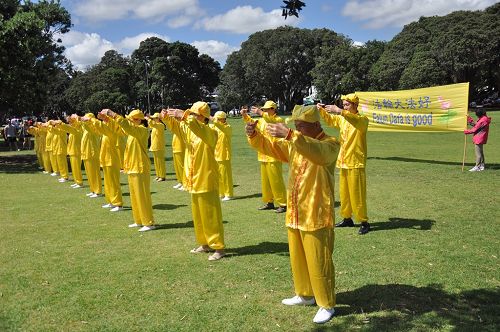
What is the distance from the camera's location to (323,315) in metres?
4.71

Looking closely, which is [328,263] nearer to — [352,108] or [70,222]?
[352,108]

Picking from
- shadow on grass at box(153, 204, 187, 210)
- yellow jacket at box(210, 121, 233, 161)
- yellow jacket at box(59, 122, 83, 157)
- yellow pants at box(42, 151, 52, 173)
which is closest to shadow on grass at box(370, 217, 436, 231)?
yellow jacket at box(210, 121, 233, 161)

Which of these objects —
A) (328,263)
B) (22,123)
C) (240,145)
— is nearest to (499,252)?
(328,263)

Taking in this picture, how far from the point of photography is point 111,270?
6.46m

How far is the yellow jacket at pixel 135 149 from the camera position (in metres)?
8.34

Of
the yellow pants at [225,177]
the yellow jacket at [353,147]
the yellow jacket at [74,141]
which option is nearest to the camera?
the yellow jacket at [353,147]

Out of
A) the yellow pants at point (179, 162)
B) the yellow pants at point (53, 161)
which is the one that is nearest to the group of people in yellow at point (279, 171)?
the yellow pants at point (179, 162)

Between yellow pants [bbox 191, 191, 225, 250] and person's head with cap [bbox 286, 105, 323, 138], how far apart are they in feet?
8.11

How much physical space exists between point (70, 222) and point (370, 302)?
6.81 meters

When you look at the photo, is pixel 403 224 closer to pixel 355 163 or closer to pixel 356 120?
pixel 355 163

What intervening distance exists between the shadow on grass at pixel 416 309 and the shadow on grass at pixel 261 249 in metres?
1.83

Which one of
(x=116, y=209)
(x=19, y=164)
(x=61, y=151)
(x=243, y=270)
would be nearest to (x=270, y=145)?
(x=243, y=270)

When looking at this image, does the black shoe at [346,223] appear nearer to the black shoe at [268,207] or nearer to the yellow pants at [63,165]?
the black shoe at [268,207]

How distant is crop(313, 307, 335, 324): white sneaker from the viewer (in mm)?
4680
